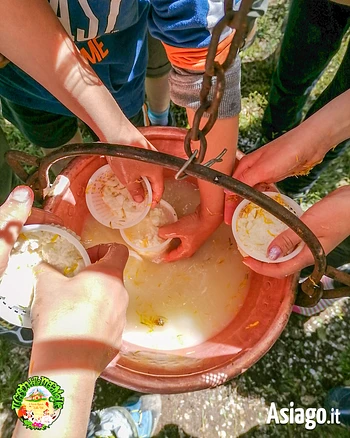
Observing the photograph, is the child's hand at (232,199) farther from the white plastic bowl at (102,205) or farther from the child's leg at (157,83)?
the child's leg at (157,83)

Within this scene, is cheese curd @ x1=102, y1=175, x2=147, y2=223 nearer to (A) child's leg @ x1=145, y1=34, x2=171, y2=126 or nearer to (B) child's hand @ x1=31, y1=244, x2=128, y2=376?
A: (B) child's hand @ x1=31, y1=244, x2=128, y2=376

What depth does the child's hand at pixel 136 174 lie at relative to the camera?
36.6 inches

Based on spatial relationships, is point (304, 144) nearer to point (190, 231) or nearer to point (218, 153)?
point (218, 153)

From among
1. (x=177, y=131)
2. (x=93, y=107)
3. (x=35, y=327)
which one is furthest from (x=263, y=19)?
(x=35, y=327)

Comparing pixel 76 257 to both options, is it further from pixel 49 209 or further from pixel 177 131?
pixel 177 131

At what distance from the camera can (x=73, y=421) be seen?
63 centimetres

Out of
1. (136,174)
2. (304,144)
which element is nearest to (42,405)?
(136,174)

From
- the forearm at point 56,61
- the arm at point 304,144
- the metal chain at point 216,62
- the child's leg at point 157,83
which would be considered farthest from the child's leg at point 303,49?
the metal chain at point 216,62

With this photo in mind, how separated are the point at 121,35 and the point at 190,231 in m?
0.50

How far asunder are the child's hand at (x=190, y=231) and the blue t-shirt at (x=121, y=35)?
0.34 m

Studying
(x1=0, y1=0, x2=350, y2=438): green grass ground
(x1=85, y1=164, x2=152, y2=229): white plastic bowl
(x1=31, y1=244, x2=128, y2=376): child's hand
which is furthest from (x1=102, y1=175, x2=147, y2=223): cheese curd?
(x1=0, y1=0, x2=350, y2=438): green grass ground

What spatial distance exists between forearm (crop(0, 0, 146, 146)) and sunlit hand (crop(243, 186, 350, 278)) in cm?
37

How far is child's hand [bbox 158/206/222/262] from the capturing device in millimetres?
1118

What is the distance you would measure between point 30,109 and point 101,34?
1.12 feet
